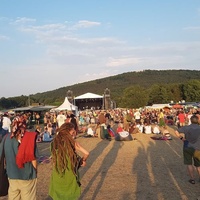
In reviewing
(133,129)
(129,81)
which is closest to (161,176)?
(133,129)

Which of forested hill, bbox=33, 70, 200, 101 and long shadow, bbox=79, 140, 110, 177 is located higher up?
forested hill, bbox=33, 70, 200, 101

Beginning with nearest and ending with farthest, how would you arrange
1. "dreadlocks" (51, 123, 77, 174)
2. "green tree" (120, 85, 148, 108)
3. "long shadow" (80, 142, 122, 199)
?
"dreadlocks" (51, 123, 77, 174), "long shadow" (80, 142, 122, 199), "green tree" (120, 85, 148, 108)

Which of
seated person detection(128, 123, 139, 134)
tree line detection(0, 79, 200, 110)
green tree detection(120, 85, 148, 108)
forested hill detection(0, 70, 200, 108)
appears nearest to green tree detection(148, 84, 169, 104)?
tree line detection(0, 79, 200, 110)

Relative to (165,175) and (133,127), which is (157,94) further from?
(165,175)

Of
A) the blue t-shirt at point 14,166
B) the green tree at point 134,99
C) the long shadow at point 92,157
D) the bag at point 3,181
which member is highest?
the green tree at point 134,99

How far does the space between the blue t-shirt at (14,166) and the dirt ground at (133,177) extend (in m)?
2.54

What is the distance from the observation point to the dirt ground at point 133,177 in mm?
6455

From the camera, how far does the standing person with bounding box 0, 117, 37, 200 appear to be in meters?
3.97

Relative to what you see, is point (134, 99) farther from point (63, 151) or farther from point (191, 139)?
point (63, 151)

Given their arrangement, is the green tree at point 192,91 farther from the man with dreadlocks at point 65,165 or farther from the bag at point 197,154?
the man with dreadlocks at point 65,165

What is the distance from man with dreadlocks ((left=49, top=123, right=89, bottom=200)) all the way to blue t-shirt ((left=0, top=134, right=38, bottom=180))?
0.33 meters

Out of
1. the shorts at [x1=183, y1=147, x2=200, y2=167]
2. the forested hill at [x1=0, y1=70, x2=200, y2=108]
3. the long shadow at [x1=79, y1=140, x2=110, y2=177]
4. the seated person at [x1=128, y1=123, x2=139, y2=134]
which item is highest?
the forested hill at [x1=0, y1=70, x2=200, y2=108]

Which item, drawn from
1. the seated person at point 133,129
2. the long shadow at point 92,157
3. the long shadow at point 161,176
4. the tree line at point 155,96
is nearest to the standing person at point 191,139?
the long shadow at point 161,176

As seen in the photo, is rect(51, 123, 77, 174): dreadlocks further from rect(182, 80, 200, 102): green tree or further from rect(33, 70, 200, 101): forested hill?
rect(33, 70, 200, 101): forested hill
